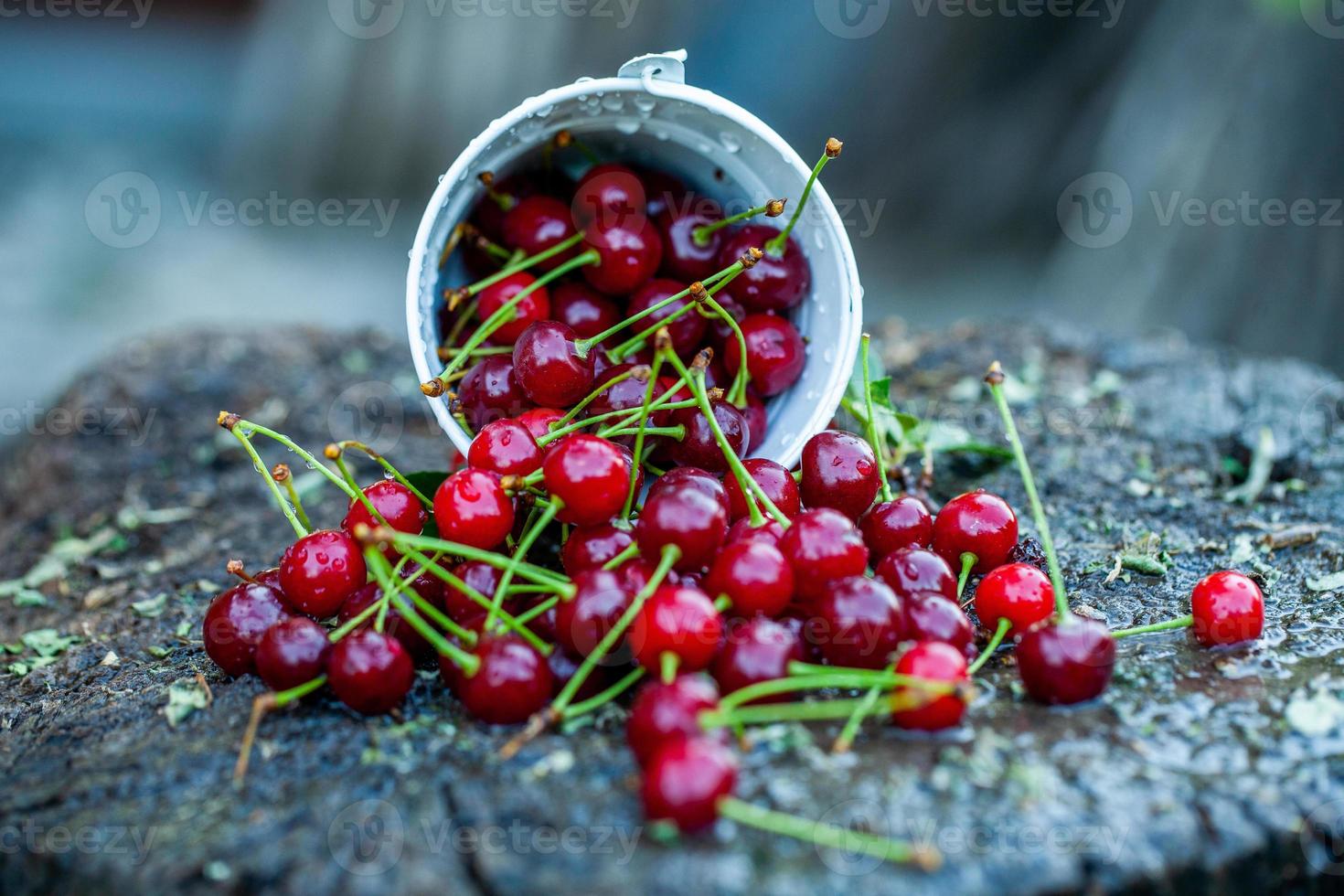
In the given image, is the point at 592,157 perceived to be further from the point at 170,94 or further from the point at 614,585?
the point at 170,94

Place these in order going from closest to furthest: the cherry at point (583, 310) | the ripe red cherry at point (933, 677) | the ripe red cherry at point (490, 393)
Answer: the ripe red cherry at point (933, 677), the ripe red cherry at point (490, 393), the cherry at point (583, 310)

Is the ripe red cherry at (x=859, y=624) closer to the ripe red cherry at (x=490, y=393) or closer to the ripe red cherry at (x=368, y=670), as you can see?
the ripe red cherry at (x=368, y=670)

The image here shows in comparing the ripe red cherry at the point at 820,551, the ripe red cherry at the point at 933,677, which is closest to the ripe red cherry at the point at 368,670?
the ripe red cherry at the point at 820,551

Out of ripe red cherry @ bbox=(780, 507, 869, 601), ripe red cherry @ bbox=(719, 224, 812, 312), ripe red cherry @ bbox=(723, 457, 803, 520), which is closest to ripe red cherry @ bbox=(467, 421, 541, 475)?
ripe red cherry @ bbox=(723, 457, 803, 520)

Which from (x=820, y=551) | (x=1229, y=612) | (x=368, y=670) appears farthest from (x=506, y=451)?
(x=1229, y=612)

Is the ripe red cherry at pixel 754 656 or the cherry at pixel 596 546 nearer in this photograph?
the ripe red cherry at pixel 754 656

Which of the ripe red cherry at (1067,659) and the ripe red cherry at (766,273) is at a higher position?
the ripe red cherry at (766,273)

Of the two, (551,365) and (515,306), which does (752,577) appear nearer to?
(551,365)
